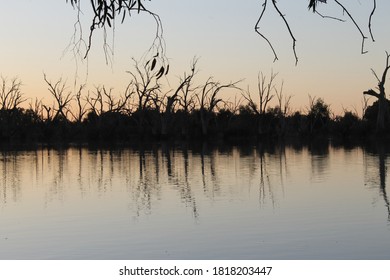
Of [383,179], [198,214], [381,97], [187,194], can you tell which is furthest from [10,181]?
[381,97]

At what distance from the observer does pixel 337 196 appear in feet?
40.7

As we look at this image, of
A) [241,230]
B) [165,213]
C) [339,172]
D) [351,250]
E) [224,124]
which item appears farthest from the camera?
[224,124]

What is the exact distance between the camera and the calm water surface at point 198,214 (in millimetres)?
7734

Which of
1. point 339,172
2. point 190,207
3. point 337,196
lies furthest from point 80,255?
point 339,172

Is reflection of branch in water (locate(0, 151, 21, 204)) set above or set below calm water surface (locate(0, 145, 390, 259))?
above

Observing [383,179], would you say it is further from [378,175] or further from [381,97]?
[381,97]

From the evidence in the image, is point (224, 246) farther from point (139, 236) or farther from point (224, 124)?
point (224, 124)

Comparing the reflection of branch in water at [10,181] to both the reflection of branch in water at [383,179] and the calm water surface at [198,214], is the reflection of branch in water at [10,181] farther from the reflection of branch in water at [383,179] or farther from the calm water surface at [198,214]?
the reflection of branch in water at [383,179]

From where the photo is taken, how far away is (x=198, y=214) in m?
10.4

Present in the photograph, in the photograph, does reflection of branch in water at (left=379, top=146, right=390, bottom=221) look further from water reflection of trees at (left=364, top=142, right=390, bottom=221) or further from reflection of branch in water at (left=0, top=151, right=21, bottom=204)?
reflection of branch in water at (left=0, top=151, right=21, bottom=204)

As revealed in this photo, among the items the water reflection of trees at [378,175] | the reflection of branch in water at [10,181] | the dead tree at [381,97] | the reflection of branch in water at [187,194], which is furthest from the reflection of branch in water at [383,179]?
the dead tree at [381,97]

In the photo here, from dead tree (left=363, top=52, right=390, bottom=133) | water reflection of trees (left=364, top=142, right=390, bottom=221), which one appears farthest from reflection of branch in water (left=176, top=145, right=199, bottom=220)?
dead tree (left=363, top=52, right=390, bottom=133)

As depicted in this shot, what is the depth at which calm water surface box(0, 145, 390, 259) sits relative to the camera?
7734 millimetres

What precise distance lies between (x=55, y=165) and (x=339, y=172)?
9.05 metres
